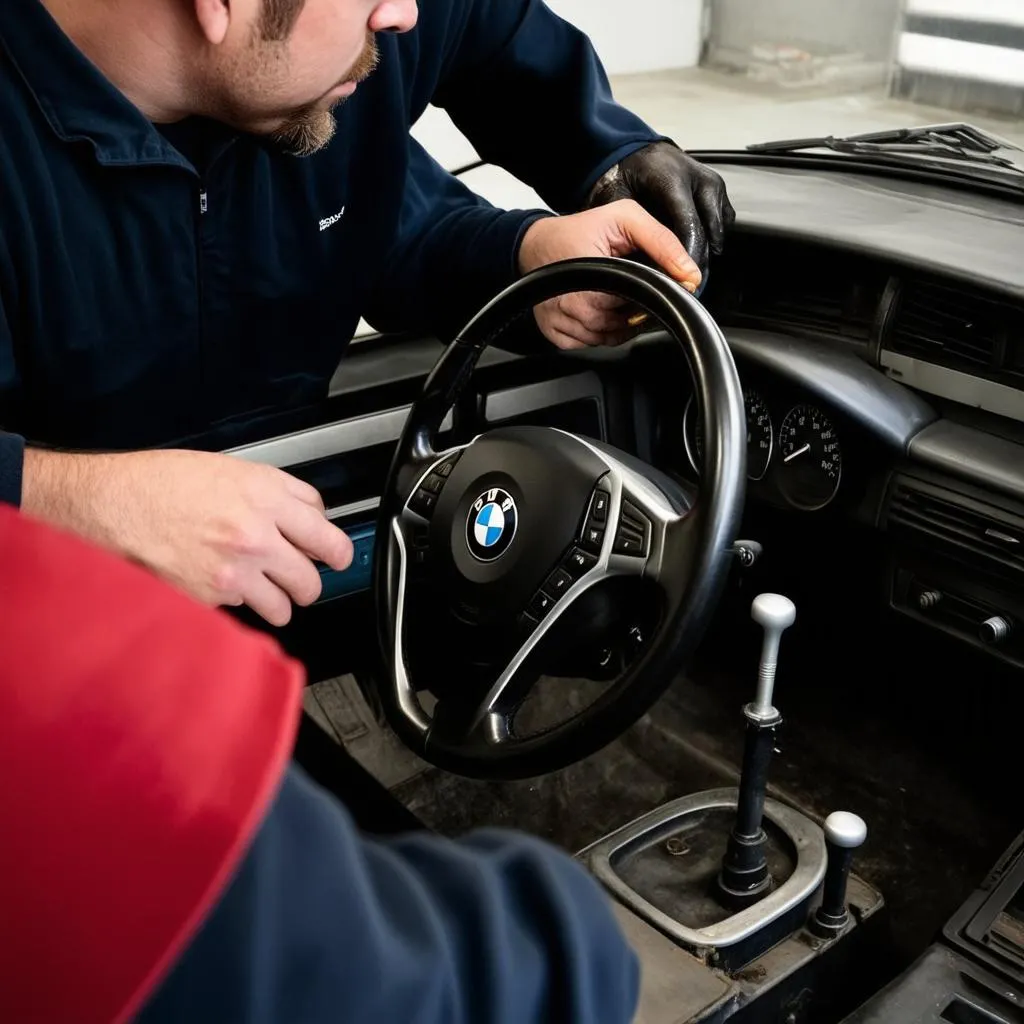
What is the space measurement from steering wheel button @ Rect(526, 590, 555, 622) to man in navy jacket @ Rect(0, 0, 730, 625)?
0.17 meters

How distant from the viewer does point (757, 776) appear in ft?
4.35

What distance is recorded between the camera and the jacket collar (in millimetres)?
1236

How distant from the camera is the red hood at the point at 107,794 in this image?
0.35 metres

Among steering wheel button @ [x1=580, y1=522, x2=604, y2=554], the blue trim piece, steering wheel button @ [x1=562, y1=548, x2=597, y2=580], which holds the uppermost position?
steering wheel button @ [x1=580, y1=522, x2=604, y2=554]

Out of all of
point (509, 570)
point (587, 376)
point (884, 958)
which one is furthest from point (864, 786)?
point (509, 570)

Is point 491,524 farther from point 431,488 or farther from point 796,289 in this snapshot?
point 796,289

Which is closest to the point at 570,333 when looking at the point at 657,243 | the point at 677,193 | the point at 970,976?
the point at 657,243

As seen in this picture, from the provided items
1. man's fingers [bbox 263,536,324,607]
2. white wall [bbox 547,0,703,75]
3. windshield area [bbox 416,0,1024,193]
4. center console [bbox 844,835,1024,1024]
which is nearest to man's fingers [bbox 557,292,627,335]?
man's fingers [bbox 263,536,324,607]

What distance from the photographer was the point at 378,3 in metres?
1.28

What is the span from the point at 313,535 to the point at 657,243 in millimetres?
541

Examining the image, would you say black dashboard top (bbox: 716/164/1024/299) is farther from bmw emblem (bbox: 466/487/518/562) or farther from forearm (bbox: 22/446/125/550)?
forearm (bbox: 22/446/125/550)

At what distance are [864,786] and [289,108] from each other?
1.18 m

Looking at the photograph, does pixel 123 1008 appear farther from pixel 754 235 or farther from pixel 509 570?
pixel 754 235

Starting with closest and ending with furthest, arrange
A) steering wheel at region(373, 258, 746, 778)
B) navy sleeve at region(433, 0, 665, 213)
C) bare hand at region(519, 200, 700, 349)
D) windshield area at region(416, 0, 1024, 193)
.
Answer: steering wheel at region(373, 258, 746, 778), bare hand at region(519, 200, 700, 349), navy sleeve at region(433, 0, 665, 213), windshield area at region(416, 0, 1024, 193)
